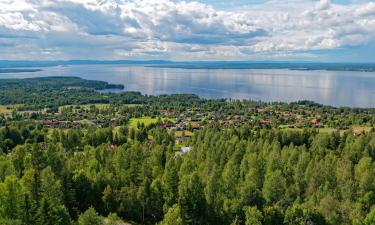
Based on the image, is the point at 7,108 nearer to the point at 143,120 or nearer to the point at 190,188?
the point at 143,120

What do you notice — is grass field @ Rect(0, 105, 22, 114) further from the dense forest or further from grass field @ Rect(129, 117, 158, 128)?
the dense forest

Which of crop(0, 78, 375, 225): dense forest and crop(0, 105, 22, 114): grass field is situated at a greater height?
crop(0, 78, 375, 225): dense forest

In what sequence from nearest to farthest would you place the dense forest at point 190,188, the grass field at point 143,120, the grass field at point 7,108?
the dense forest at point 190,188 → the grass field at point 143,120 → the grass field at point 7,108

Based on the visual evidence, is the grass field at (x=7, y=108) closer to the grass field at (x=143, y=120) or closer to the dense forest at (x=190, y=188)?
the grass field at (x=143, y=120)

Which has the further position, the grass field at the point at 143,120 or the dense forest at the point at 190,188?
the grass field at the point at 143,120

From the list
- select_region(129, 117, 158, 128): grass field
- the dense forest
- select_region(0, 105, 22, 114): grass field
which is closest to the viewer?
the dense forest

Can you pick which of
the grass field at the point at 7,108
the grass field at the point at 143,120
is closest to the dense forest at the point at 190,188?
the grass field at the point at 143,120

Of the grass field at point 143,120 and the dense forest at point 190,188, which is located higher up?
the dense forest at point 190,188

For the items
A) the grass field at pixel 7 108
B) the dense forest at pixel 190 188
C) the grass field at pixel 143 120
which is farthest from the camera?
the grass field at pixel 7 108

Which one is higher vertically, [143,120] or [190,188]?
[190,188]

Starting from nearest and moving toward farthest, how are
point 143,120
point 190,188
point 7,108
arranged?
1. point 190,188
2. point 143,120
3. point 7,108

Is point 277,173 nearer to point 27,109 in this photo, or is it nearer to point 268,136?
point 268,136

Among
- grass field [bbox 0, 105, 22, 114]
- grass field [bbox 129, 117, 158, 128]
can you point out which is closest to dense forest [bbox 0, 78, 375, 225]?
grass field [bbox 129, 117, 158, 128]

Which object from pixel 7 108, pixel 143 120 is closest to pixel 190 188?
pixel 143 120
